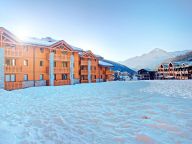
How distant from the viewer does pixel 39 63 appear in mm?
36750

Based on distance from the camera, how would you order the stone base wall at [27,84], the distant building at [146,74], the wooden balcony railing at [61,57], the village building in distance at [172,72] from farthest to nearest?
the distant building at [146,74], the village building in distance at [172,72], the wooden balcony railing at [61,57], the stone base wall at [27,84]

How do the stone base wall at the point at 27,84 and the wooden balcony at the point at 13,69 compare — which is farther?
the stone base wall at the point at 27,84

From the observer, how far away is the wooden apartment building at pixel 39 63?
30328 mm

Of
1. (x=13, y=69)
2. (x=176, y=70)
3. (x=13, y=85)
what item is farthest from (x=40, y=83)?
(x=176, y=70)

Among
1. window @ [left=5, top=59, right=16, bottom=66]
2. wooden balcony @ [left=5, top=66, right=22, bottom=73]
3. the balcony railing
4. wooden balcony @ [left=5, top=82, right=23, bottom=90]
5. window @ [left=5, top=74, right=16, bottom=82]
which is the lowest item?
wooden balcony @ [left=5, top=82, right=23, bottom=90]

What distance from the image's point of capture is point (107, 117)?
980 centimetres

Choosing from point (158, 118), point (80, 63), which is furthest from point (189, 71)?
point (158, 118)

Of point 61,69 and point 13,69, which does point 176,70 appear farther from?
point 13,69

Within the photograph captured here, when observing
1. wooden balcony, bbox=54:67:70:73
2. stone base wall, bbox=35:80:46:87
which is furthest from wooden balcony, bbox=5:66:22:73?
wooden balcony, bbox=54:67:70:73

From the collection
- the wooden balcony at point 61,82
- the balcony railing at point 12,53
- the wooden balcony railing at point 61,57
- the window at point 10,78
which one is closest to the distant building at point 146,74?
the wooden balcony at point 61,82

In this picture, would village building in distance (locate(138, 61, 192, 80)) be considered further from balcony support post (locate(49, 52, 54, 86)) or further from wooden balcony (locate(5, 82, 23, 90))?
wooden balcony (locate(5, 82, 23, 90))

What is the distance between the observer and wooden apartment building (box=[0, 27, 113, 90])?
99.5ft

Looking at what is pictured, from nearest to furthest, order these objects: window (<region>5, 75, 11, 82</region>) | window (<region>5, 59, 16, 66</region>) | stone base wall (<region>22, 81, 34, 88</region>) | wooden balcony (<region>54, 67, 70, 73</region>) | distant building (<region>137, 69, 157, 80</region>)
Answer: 1. window (<region>5, 75, 11, 82</region>)
2. window (<region>5, 59, 16, 66</region>)
3. stone base wall (<region>22, 81, 34, 88</region>)
4. wooden balcony (<region>54, 67, 70, 73</region>)
5. distant building (<region>137, 69, 157, 80</region>)

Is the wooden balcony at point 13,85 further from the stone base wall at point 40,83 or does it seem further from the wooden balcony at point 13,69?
the stone base wall at point 40,83
